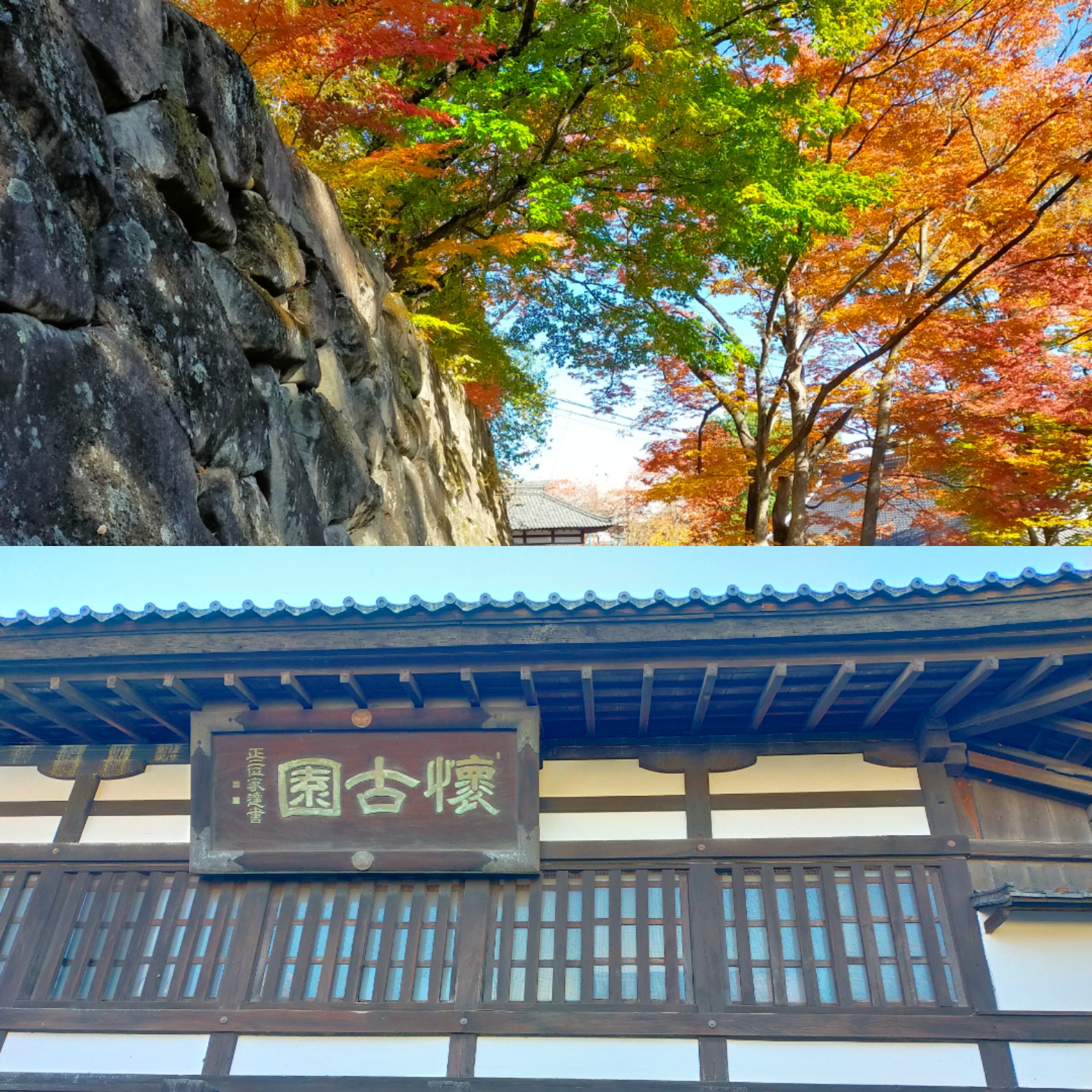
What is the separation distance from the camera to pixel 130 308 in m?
4.63

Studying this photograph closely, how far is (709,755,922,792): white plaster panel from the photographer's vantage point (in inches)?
195

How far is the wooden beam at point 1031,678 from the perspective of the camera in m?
4.20

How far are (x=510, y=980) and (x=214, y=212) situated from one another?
520 cm

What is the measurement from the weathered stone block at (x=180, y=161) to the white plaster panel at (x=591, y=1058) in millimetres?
5360

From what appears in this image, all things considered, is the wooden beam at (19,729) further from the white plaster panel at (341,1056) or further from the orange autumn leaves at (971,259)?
the orange autumn leaves at (971,259)

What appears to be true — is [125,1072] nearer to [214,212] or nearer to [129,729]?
[129,729]

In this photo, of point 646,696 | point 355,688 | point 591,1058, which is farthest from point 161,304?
point 591,1058

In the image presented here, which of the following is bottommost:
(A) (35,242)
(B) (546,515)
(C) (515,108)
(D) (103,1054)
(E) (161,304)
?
(D) (103,1054)

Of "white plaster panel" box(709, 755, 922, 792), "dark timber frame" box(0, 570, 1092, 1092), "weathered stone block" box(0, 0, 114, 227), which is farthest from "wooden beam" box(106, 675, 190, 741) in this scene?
"white plaster panel" box(709, 755, 922, 792)

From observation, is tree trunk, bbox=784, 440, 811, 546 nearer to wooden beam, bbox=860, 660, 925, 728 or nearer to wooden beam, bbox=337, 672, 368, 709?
wooden beam, bbox=860, 660, 925, 728

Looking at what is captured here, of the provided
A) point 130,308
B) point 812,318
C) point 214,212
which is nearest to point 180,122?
point 214,212

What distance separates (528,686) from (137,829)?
258 centimetres

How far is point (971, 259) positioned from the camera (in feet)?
38.4

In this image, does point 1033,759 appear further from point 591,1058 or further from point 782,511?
point 782,511
